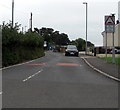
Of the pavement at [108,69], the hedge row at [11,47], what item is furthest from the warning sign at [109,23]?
the hedge row at [11,47]

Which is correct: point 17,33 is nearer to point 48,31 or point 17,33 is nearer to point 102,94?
point 102,94

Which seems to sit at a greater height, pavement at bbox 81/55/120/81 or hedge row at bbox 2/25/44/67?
hedge row at bbox 2/25/44/67

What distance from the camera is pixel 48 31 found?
168 metres

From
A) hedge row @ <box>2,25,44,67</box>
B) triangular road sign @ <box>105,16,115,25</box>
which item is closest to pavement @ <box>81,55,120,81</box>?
triangular road sign @ <box>105,16,115,25</box>

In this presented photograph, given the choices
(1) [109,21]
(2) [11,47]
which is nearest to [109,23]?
(1) [109,21]

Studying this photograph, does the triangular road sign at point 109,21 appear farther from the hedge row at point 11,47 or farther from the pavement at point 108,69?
the hedge row at point 11,47

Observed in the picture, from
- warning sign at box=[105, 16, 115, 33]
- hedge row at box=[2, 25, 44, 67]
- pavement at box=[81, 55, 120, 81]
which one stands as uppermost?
warning sign at box=[105, 16, 115, 33]

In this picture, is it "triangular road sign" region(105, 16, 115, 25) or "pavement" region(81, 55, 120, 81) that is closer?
"pavement" region(81, 55, 120, 81)

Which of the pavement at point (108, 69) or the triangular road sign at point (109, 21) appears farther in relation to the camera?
the triangular road sign at point (109, 21)

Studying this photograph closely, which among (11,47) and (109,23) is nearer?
(109,23)

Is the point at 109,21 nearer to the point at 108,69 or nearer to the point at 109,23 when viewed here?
the point at 109,23

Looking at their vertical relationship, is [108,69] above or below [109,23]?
below

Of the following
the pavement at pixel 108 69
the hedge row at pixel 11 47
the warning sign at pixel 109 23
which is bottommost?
the pavement at pixel 108 69

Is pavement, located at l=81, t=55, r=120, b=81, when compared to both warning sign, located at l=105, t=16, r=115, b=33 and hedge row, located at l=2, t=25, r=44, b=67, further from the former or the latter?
hedge row, located at l=2, t=25, r=44, b=67
